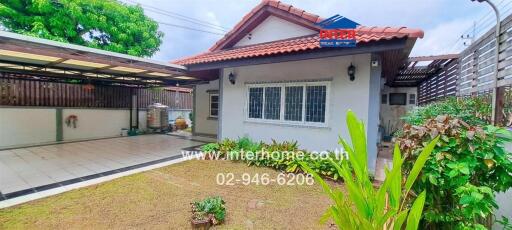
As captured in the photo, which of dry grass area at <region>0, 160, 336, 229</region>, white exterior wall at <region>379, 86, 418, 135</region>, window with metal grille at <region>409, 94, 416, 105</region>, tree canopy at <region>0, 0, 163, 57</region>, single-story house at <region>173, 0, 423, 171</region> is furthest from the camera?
window with metal grille at <region>409, 94, 416, 105</region>

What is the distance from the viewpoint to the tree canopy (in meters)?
11.4

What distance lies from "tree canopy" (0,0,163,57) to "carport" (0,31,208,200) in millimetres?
3033


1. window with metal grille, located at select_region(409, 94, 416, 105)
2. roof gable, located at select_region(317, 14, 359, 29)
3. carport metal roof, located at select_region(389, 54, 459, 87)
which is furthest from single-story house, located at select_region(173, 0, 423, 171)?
window with metal grille, located at select_region(409, 94, 416, 105)

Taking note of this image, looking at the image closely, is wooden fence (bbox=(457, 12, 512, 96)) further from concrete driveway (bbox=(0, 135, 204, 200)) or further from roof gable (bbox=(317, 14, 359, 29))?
concrete driveway (bbox=(0, 135, 204, 200))

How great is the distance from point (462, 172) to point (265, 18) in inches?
317

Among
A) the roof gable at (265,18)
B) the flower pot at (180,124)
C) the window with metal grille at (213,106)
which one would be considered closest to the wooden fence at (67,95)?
the flower pot at (180,124)

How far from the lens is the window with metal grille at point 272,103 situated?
24.7 feet

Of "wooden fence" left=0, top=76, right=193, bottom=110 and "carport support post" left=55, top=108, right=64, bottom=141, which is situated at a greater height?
"wooden fence" left=0, top=76, right=193, bottom=110

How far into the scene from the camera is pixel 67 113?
1085 centimetres

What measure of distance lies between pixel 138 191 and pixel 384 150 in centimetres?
863

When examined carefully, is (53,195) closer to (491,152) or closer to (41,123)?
(491,152)

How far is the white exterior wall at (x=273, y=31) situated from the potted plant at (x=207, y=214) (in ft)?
20.3

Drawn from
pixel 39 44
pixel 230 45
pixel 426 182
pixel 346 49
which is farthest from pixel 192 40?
pixel 426 182

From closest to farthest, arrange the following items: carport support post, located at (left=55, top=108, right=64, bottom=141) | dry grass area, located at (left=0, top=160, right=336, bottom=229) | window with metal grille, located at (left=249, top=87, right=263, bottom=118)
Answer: dry grass area, located at (left=0, top=160, right=336, bottom=229) < window with metal grille, located at (left=249, top=87, right=263, bottom=118) < carport support post, located at (left=55, top=108, right=64, bottom=141)
